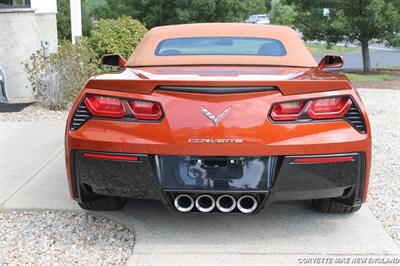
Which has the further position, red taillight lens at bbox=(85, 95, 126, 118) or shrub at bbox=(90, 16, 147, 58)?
shrub at bbox=(90, 16, 147, 58)

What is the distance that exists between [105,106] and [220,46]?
157cm

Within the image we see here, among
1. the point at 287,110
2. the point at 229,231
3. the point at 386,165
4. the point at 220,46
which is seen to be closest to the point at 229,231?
the point at 229,231

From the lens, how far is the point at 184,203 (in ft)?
11.4

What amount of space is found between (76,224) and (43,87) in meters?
4.89

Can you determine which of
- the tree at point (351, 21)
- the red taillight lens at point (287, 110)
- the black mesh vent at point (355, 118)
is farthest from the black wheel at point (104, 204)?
the tree at point (351, 21)

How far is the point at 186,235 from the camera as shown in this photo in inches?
149

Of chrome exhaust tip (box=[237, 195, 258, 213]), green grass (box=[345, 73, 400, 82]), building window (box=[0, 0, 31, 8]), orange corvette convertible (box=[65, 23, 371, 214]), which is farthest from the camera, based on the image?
green grass (box=[345, 73, 400, 82])

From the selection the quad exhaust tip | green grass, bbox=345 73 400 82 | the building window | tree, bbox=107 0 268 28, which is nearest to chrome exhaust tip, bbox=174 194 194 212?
the quad exhaust tip

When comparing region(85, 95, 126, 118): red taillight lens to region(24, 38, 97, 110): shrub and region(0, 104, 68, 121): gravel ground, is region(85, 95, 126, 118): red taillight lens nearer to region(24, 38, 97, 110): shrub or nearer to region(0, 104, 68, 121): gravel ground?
region(0, 104, 68, 121): gravel ground

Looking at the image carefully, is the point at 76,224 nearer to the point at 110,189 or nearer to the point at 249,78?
the point at 110,189

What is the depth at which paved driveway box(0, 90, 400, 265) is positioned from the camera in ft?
11.4

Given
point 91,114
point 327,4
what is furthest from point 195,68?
point 327,4

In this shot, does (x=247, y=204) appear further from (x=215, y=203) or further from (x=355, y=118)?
(x=355, y=118)

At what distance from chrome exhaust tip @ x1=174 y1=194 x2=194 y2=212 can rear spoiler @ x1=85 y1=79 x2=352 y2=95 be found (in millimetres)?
698
